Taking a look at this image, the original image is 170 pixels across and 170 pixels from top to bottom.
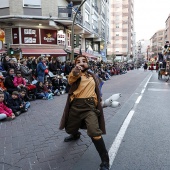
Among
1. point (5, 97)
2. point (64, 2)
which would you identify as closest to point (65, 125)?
point (5, 97)

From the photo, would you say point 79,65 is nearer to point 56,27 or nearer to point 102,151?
point 102,151

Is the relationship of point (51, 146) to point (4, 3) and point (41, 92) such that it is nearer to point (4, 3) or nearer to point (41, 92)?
point (41, 92)

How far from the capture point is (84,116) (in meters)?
3.65

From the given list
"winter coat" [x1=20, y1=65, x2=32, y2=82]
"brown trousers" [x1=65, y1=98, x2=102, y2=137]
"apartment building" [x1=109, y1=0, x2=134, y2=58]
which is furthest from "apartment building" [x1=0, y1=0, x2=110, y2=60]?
"apartment building" [x1=109, y1=0, x2=134, y2=58]

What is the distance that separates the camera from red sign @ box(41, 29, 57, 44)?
22.9m

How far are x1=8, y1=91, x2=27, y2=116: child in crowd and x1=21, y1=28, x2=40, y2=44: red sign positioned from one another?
15.6 meters

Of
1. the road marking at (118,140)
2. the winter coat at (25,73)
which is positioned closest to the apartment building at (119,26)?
the winter coat at (25,73)

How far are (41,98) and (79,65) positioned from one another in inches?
285

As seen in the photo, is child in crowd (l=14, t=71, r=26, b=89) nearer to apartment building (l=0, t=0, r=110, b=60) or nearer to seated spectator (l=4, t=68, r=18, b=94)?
seated spectator (l=4, t=68, r=18, b=94)

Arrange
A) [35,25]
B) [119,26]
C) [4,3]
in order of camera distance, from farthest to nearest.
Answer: [119,26], [35,25], [4,3]

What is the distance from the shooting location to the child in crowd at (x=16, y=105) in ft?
23.5

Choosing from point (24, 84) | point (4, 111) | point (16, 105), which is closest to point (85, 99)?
point (4, 111)

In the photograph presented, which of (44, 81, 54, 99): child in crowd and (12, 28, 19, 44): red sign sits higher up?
(12, 28, 19, 44): red sign

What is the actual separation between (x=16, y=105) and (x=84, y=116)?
4.33 metres
